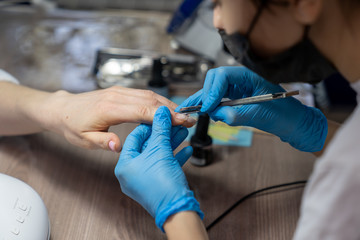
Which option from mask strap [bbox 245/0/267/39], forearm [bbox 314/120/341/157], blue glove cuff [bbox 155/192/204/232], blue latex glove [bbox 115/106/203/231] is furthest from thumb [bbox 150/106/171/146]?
forearm [bbox 314/120/341/157]

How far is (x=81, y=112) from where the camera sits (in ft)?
2.60

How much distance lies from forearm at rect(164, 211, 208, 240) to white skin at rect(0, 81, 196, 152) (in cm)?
21

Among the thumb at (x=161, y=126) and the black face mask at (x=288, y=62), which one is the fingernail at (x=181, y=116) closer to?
the thumb at (x=161, y=126)

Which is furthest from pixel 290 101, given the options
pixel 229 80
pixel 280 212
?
pixel 280 212

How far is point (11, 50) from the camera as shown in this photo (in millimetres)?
1421

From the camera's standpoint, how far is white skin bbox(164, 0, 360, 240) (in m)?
0.52

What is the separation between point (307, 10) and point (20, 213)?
1.97ft

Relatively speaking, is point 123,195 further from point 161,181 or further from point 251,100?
point 251,100

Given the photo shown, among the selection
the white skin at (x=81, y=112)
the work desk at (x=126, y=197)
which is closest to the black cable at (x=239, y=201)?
the work desk at (x=126, y=197)

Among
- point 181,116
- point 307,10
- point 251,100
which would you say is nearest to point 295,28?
point 307,10

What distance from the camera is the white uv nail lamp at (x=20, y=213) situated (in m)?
0.56

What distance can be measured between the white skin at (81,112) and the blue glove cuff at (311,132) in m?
0.26

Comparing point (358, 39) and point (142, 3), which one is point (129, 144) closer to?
point (358, 39)

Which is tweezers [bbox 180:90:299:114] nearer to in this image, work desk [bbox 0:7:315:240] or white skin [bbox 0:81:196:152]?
white skin [bbox 0:81:196:152]
